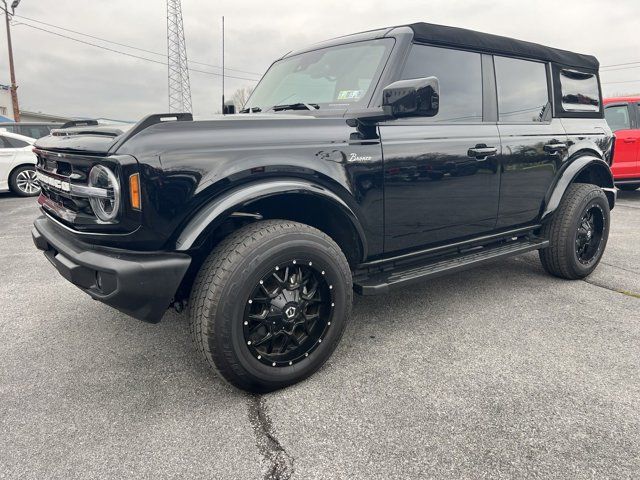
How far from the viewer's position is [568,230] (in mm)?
3652

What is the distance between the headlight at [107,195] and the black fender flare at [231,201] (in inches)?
11.7

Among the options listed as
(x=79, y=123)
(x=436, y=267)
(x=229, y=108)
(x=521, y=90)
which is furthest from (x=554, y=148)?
(x=79, y=123)

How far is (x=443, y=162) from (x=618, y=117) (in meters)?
7.60

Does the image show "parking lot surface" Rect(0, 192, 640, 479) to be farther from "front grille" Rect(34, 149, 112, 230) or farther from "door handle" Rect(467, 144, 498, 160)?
"door handle" Rect(467, 144, 498, 160)

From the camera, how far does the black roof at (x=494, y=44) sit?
2803 millimetres

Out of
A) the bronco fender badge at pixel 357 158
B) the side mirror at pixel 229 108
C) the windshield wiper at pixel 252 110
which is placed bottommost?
the bronco fender badge at pixel 357 158

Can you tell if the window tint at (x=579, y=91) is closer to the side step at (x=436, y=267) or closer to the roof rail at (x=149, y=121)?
the side step at (x=436, y=267)

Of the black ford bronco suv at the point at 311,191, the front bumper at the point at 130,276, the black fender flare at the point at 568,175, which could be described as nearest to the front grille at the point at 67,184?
the black ford bronco suv at the point at 311,191

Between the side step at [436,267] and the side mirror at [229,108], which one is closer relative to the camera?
the side step at [436,267]

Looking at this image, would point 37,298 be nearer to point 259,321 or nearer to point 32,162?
point 259,321

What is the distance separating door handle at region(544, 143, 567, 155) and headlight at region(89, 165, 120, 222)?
2.98 meters

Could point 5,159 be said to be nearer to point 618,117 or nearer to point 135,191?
point 135,191

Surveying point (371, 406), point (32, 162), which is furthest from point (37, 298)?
point (32, 162)

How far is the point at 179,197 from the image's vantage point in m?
1.96
